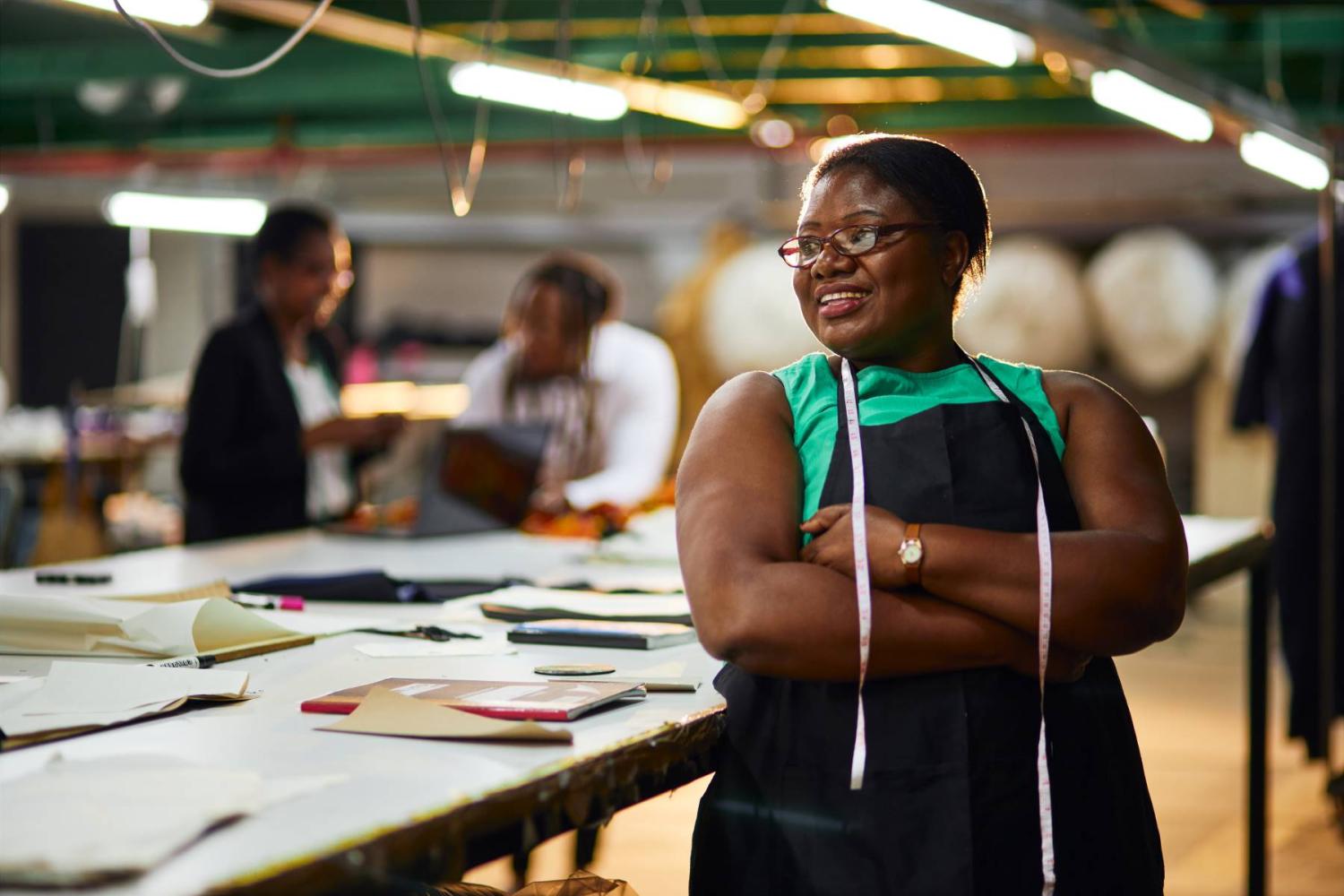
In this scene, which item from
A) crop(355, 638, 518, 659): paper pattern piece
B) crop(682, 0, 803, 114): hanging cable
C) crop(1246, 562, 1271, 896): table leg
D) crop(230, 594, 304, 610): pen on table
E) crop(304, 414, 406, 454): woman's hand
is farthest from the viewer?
crop(682, 0, 803, 114): hanging cable

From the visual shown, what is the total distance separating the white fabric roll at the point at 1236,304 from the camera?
8.78 m

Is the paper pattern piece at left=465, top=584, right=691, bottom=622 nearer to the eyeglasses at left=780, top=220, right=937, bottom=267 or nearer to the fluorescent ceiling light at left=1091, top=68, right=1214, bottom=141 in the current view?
the eyeglasses at left=780, top=220, right=937, bottom=267

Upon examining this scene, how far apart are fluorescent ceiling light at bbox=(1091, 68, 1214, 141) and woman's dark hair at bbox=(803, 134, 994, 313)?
78.4 inches

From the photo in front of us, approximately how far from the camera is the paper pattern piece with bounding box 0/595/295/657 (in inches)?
85.1

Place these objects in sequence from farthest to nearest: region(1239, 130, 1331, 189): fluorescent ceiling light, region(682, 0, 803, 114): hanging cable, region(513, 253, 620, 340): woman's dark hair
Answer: region(682, 0, 803, 114): hanging cable
region(1239, 130, 1331, 189): fluorescent ceiling light
region(513, 253, 620, 340): woman's dark hair

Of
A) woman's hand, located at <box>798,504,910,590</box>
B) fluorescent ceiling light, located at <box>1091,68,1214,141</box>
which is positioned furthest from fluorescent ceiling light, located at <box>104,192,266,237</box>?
woman's hand, located at <box>798,504,910,590</box>

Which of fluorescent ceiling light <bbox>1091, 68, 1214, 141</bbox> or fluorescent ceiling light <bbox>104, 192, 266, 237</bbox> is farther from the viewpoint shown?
fluorescent ceiling light <bbox>104, 192, 266, 237</bbox>

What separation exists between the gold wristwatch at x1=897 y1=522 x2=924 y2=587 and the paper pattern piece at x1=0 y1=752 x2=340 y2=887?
733 millimetres

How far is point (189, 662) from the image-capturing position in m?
2.10

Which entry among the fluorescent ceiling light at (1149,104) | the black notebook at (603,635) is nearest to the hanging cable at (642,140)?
the fluorescent ceiling light at (1149,104)

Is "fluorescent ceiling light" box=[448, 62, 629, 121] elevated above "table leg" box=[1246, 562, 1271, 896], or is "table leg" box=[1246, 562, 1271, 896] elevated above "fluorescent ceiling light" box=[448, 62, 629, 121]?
"fluorescent ceiling light" box=[448, 62, 629, 121]

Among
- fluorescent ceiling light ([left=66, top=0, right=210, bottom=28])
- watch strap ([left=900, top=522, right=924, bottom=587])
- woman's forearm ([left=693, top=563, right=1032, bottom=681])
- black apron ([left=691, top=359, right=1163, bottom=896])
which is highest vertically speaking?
fluorescent ceiling light ([left=66, top=0, right=210, bottom=28])

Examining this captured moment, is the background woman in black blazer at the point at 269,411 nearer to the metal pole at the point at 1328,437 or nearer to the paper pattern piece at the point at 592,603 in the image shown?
the paper pattern piece at the point at 592,603

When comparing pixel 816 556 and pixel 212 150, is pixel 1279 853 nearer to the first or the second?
pixel 816 556
